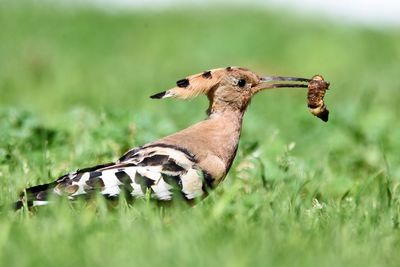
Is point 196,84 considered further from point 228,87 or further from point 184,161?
point 184,161

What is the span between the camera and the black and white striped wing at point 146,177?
12.6ft

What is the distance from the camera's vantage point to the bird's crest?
4355 millimetres

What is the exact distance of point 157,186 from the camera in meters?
3.90

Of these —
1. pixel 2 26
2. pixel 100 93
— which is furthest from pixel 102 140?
pixel 2 26

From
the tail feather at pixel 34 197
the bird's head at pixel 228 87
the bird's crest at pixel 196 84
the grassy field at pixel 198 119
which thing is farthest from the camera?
the bird's head at pixel 228 87

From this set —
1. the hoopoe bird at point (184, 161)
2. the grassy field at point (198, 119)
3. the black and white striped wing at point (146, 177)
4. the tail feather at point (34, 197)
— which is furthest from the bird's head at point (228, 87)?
the tail feather at point (34, 197)

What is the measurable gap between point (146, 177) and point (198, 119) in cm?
269

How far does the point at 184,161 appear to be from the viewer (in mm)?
4027

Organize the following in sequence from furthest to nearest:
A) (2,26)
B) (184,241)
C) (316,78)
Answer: (2,26), (316,78), (184,241)

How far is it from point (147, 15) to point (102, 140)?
7119 millimetres

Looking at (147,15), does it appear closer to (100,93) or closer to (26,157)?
(100,93)

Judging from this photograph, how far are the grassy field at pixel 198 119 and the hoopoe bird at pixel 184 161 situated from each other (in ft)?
0.29

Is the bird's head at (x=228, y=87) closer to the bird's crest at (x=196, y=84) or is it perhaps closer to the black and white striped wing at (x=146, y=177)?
the bird's crest at (x=196, y=84)

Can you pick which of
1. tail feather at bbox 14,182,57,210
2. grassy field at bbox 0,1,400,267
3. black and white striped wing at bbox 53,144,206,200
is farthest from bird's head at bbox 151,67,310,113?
tail feather at bbox 14,182,57,210
